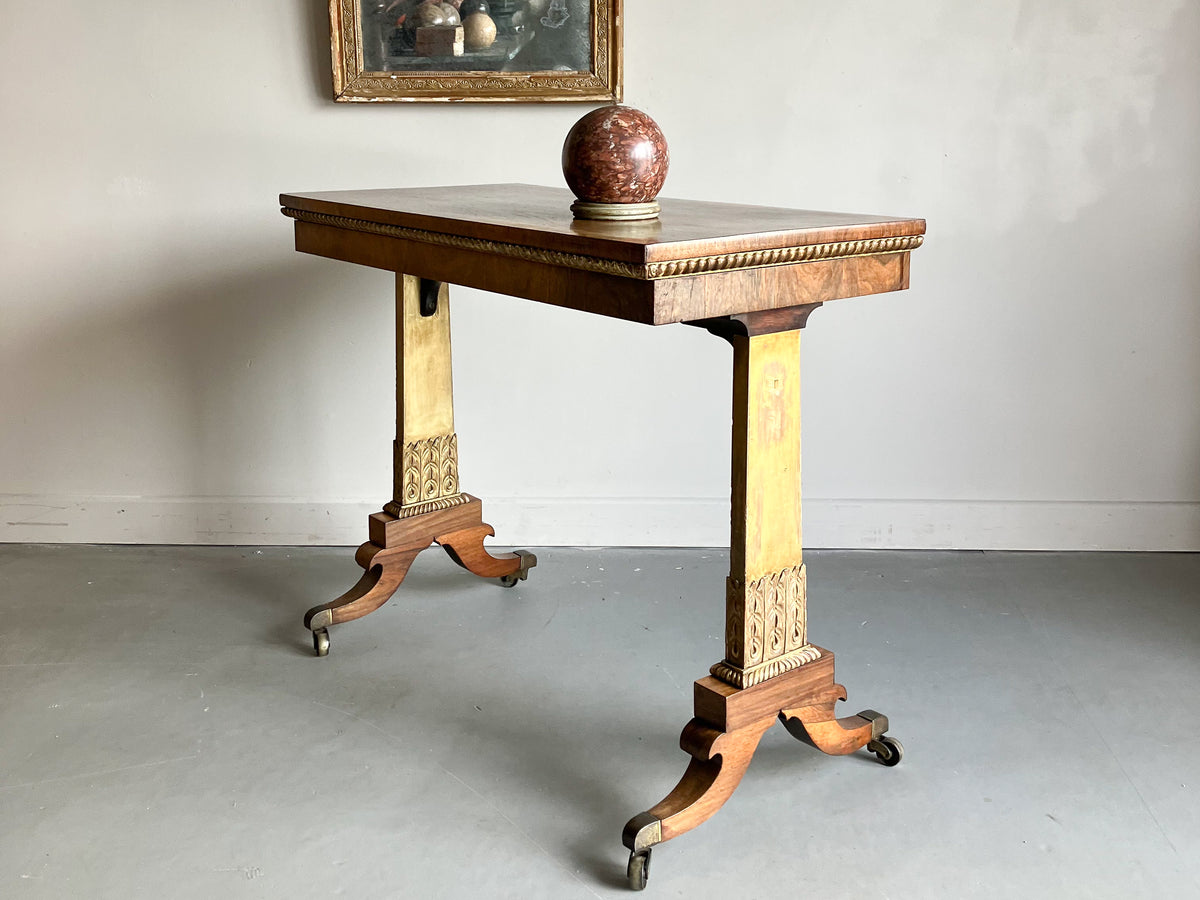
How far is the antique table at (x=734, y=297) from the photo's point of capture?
1.82 metres

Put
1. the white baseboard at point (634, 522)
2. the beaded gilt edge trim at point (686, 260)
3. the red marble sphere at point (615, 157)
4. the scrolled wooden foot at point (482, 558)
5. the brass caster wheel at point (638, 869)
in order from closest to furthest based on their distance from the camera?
the beaded gilt edge trim at point (686, 260) → the brass caster wheel at point (638, 869) → the red marble sphere at point (615, 157) → the scrolled wooden foot at point (482, 558) → the white baseboard at point (634, 522)

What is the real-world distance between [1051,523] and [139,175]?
2954mm

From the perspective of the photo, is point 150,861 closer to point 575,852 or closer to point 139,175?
point 575,852

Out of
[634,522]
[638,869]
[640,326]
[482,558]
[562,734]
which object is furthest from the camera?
[634,522]

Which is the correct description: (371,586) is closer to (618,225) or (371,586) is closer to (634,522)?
(634,522)

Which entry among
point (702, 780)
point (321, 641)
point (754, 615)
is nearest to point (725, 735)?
point (702, 780)

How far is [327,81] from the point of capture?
11.5 feet

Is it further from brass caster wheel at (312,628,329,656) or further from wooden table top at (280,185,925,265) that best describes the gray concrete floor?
wooden table top at (280,185,925,265)

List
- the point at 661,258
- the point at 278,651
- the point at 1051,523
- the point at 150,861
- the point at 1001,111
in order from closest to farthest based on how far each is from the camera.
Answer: the point at 661,258 < the point at 150,861 < the point at 278,651 < the point at 1001,111 < the point at 1051,523

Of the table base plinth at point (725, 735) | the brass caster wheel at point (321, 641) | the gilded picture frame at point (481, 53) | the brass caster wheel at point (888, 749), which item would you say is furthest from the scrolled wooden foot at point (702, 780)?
the gilded picture frame at point (481, 53)

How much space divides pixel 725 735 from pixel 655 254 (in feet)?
2.96

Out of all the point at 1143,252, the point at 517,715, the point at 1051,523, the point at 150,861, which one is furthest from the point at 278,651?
the point at 1143,252

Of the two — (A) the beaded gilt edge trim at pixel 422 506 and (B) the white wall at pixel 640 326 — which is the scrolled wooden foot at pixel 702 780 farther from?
(B) the white wall at pixel 640 326

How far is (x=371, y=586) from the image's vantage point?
10.1ft
